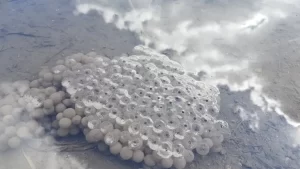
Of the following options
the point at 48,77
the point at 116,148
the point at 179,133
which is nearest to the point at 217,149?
the point at 179,133

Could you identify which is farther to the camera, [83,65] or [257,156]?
[83,65]

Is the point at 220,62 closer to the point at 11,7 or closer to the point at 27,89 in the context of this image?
the point at 27,89

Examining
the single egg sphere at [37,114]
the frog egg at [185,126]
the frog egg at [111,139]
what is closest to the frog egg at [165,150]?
the frog egg at [185,126]

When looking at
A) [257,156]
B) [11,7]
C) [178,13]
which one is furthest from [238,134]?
[11,7]

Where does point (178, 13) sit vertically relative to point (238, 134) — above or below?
above

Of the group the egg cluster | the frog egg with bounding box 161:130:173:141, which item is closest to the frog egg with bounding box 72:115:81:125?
the egg cluster

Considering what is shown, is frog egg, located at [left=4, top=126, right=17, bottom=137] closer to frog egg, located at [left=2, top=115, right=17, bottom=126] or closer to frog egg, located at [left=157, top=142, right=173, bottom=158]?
frog egg, located at [left=2, top=115, right=17, bottom=126]

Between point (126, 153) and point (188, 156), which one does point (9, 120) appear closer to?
point (126, 153)
